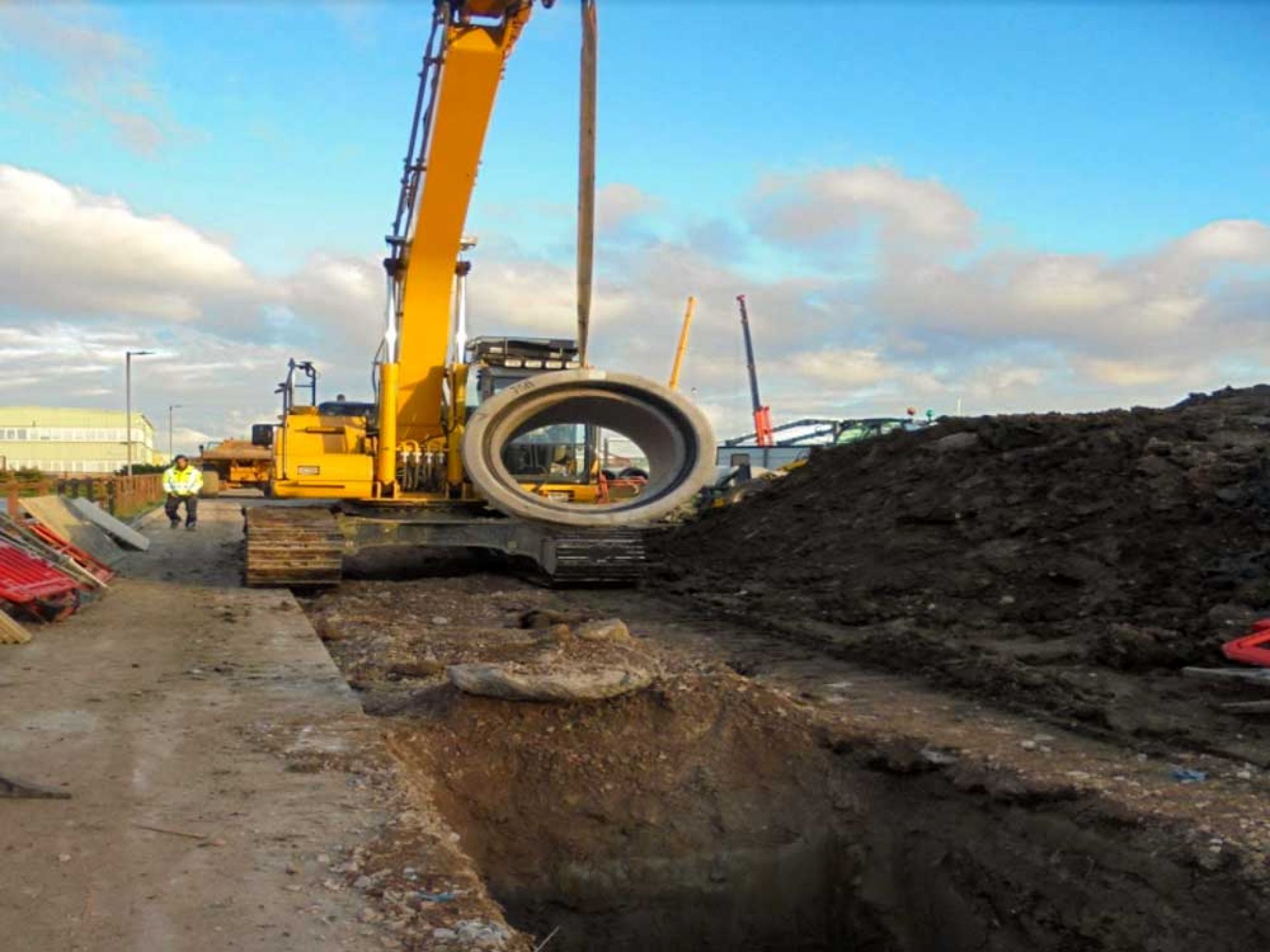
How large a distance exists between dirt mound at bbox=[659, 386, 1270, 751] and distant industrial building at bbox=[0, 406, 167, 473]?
74511 mm

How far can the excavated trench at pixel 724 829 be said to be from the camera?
555cm

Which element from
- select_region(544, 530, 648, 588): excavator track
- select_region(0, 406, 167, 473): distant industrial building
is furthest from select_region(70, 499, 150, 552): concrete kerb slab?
select_region(0, 406, 167, 473): distant industrial building

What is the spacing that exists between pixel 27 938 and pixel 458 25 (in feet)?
30.5

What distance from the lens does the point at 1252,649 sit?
289 inches

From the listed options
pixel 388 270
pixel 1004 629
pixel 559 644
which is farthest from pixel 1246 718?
pixel 388 270

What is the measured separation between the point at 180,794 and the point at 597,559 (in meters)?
8.13

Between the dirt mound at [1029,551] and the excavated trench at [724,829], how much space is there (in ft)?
5.68

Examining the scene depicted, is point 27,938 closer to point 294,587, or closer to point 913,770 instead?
point 913,770

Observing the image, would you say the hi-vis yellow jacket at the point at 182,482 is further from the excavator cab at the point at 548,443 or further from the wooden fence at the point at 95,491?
the excavator cab at the point at 548,443

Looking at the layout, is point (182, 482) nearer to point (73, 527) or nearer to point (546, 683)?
point (73, 527)

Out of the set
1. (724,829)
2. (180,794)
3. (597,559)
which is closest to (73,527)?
(597,559)

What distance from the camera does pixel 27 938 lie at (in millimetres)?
3461

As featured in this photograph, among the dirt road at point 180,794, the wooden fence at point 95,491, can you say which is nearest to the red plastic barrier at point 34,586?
the dirt road at point 180,794

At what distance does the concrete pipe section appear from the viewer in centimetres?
1148
